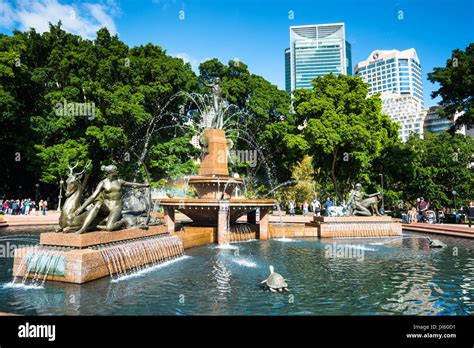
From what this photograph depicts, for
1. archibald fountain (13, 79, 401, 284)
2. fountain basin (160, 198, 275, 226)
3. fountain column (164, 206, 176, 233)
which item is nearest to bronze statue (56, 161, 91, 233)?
archibald fountain (13, 79, 401, 284)

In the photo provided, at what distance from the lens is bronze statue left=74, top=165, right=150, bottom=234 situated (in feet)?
31.0

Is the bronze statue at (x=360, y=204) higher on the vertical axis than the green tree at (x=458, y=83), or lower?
lower

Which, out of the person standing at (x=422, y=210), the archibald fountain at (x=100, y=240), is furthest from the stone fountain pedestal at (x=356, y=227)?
the person standing at (x=422, y=210)

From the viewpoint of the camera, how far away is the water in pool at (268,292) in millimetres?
6434

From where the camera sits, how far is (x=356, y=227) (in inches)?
721

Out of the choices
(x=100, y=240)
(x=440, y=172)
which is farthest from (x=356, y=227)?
(x=440, y=172)

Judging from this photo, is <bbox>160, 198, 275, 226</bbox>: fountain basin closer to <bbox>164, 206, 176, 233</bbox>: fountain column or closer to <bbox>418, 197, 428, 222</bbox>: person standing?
<bbox>164, 206, 176, 233</bbox>: fountain column

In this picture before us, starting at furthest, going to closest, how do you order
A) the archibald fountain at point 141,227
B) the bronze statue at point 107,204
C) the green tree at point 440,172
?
1. the green tree at point 440,172
2. the bronze statue at point 107,204
3. the archibald fountain at point 141,227

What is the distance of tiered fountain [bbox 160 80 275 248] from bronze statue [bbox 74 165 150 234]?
3986mm

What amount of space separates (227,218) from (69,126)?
995 inches

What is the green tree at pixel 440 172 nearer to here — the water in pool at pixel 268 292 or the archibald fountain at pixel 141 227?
the archibald fountain at pixel 141 227

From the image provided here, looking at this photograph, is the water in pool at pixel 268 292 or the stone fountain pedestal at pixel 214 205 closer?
the water in pool at pixel 268 292

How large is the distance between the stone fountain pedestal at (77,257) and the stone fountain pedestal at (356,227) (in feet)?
37.4

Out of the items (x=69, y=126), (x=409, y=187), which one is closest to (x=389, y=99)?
(x=409, y=187)
